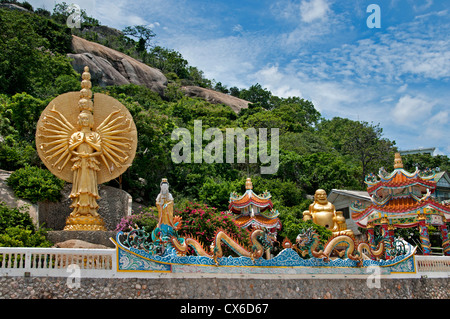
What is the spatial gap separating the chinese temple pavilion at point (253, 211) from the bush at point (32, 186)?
6.77m

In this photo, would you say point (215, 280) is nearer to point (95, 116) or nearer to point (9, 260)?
point (9, 260)

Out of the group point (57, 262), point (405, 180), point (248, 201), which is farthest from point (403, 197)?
point (57, 262)

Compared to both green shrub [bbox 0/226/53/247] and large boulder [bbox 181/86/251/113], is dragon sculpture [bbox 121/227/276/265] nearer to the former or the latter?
green shrub [bbox 0/226/53/247]

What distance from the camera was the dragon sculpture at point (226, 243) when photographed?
1074 centimetres

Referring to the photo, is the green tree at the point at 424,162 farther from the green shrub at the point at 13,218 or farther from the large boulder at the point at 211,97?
the green shrub at the point at 13,218

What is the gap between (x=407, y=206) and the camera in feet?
53.0

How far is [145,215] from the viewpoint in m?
15.4

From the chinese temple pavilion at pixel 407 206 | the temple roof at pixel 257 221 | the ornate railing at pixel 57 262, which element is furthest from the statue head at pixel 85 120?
the chinese temple pavilion at pixel 407 206

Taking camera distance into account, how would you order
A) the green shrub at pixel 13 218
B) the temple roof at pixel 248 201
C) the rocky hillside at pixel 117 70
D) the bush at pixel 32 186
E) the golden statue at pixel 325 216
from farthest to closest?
the rocky hillside at pixel 117 70 < the temple roof at pixel 248 201 < the golden statue at pixel 325 216 < the bush at pixel 32 186 < the green shrub at pixel 13 218

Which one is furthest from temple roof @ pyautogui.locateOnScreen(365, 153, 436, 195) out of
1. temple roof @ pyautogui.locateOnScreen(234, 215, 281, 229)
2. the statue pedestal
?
the statue pedestal

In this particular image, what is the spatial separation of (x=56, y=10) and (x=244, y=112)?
25755 mm

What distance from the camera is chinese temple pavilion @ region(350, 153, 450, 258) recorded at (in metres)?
15.8

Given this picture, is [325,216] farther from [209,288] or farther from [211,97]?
[211,97]

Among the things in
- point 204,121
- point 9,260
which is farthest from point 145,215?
point 204,121
